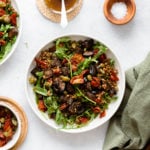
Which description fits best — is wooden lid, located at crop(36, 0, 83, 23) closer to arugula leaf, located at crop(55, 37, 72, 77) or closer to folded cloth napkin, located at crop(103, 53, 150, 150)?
arugula leaf, located at crop(55, 37, 72, 77)

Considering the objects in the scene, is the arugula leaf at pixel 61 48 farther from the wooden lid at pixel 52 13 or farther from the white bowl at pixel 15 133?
the white bowl at pixel 15 133

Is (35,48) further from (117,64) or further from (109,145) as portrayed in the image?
(109,145)

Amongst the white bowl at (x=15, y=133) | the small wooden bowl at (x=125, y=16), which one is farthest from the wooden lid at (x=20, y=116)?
the small wooden bowl at (x=125, y=16)

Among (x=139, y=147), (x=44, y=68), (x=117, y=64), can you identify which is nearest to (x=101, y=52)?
(x=117, y=64)

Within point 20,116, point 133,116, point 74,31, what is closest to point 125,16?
point 74,31

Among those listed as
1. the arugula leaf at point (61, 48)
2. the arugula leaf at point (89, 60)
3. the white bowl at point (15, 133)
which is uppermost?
the arugula leaf at point (61, 48)

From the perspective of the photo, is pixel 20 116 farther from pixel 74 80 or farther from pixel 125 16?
pixel 125 16
